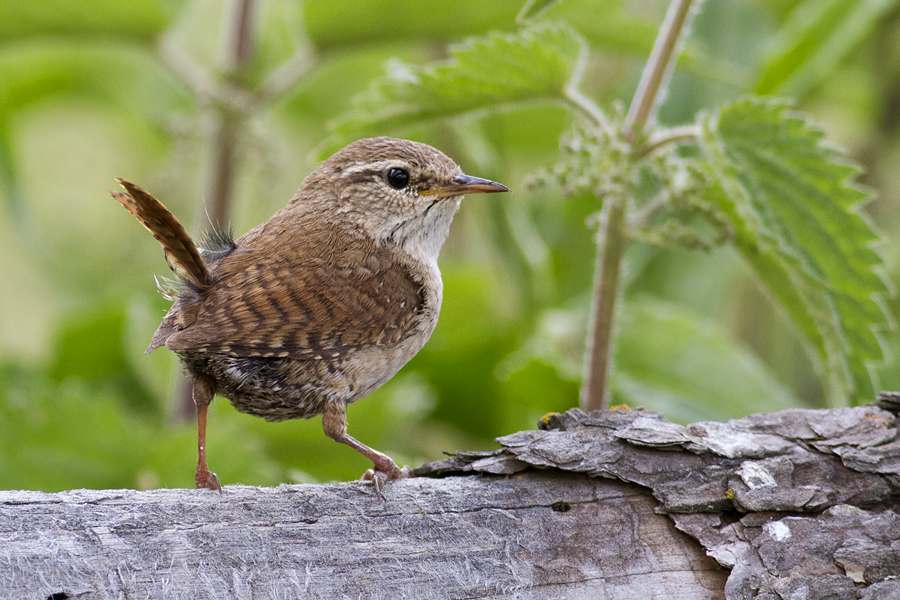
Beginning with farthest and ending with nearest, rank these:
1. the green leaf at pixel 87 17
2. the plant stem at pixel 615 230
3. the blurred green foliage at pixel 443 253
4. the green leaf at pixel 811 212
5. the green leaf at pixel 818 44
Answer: the green leaf at pixel 818 44
the green leaf at pixel 87 17
the blurred green foliage at pixel 443 253
the plant stem at pixel 615 230
the green leaf at pixel 811 212

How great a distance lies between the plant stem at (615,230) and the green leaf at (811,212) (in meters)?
0.17

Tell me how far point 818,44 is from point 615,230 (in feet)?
4.39

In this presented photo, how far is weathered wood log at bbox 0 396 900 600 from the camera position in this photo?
159 centimetres

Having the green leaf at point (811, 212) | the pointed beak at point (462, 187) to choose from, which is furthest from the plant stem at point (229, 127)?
the green leaf at point (811, 212)

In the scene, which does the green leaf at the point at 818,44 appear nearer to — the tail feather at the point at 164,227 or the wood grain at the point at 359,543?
the wood grain at the point at 359,543

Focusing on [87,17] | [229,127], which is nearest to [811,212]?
[229,127]

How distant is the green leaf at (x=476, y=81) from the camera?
82.5 inches

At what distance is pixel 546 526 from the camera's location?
1764 mm

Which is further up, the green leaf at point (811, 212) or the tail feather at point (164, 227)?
the green leaf at point (811, 212)

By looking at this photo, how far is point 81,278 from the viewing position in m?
4.64

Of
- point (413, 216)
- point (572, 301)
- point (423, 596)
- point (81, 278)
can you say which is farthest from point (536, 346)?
point (81, 278)

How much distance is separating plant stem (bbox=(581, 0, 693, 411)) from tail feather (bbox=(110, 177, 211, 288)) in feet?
3.07

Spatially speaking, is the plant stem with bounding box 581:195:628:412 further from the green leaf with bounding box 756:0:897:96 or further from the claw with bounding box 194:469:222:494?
the green leaf with bounding box 756:0:897:96

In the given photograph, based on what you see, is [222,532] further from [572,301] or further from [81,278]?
[81,278]
